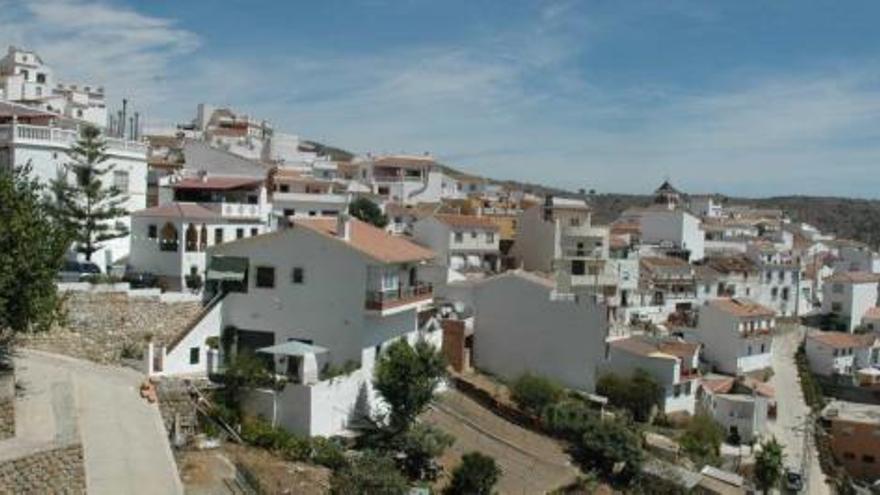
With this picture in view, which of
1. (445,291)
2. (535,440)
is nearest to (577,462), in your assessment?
(535,440)

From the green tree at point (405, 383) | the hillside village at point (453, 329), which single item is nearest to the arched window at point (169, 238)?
the hillside village at point (453, 329)

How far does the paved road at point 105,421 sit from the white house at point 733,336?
3482 cm

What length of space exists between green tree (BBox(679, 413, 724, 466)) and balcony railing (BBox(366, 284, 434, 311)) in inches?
494

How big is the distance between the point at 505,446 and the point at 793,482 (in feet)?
52.5

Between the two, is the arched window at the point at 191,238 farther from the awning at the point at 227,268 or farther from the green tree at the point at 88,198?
the awning at the point at 227,268

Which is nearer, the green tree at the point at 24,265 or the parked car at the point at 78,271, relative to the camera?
the green tree at the point at 24,265

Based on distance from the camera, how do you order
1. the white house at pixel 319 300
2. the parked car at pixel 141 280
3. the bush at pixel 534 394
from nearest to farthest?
the white house at pixel 319 300 → the parked car at pixel 141 280 → the bush at pixel 534 394

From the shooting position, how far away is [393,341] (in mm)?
30531

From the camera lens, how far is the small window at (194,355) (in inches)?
1114

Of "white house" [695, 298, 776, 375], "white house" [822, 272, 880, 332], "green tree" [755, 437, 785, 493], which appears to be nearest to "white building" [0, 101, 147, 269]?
"green tree" [755, 437, 785, 493]

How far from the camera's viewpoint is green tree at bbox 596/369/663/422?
39250mm

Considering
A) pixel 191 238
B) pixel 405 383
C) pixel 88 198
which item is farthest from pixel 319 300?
pixel 88 198

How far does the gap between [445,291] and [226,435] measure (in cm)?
1693

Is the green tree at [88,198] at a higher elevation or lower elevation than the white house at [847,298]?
higher
